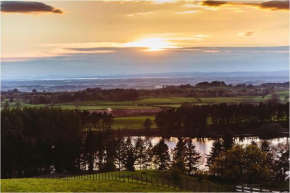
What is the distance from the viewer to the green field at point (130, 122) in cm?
5306

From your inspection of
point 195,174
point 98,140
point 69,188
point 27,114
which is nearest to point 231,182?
point 195,174

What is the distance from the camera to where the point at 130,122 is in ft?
181

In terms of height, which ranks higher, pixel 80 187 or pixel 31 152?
pixel 80 187

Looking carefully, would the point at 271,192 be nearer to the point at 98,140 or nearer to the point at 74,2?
the point at 98,140

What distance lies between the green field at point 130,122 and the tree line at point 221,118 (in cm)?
282

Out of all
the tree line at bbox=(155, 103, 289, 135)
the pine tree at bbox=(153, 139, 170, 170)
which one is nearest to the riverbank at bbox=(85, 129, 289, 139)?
the tree line at bbox=(155, 103, 289, 135)

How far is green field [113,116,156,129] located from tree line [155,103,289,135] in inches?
111

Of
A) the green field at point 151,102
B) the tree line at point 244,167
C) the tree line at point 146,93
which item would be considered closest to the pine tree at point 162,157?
the tree line at point 244,167

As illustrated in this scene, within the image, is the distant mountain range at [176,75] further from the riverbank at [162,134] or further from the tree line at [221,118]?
the riverbank at [162,134]

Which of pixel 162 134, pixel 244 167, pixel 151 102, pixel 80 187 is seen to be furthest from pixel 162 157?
pixel 151 102

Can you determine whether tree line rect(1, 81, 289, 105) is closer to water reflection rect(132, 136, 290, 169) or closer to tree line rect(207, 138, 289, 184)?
water reflection rect(132, 136, 290, 169)

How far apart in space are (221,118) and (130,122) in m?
15.9

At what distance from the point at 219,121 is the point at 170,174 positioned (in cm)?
3432

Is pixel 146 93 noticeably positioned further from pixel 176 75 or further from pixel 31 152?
pixel 31 152
